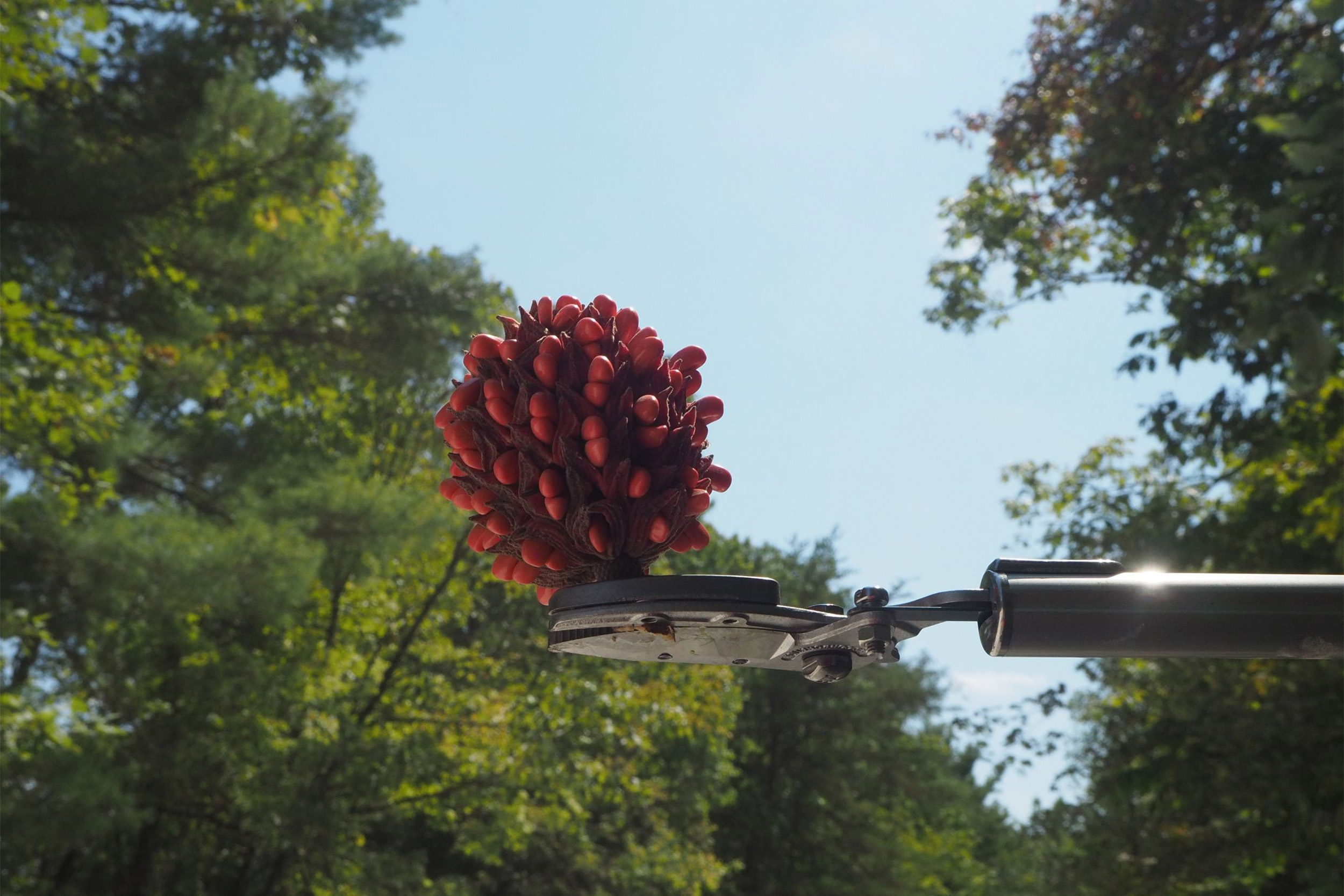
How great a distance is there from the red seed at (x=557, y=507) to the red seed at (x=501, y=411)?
3.8 inches

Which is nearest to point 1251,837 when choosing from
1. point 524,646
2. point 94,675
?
point 524,646

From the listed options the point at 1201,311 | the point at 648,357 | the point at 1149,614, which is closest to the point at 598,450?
the point at 648,357

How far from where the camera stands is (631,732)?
1349 centimetres

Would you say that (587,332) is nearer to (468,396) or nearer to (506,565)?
(468,396)

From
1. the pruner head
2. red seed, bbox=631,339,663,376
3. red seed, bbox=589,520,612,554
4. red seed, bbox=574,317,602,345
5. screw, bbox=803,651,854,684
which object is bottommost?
screw, bbox=803,651,854,684

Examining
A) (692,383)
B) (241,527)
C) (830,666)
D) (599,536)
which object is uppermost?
(241,527)

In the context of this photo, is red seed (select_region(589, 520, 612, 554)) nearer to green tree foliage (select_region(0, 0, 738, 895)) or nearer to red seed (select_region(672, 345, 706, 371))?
red seed (select_region(672, 345, 706, 371))

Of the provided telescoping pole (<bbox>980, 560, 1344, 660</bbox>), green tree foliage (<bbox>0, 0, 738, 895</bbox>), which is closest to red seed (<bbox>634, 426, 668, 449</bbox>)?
telescoping pole (<bbox>980, 560, 1344, 660</bbox>)

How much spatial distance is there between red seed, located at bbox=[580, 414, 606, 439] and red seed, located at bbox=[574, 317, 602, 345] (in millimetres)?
99

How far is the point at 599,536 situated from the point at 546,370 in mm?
183

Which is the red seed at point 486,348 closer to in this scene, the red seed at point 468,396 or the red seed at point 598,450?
the red seed at point 468,396

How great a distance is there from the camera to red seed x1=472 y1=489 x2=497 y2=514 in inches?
51.5

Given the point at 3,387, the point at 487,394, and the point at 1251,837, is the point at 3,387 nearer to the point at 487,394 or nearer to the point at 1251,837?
the point at 487,394

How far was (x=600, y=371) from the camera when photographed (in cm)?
123
